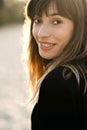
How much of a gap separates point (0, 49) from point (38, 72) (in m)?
16.6

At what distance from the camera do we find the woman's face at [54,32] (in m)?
3.45

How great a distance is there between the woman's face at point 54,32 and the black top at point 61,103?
0.85 ft

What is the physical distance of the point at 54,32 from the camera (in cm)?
346

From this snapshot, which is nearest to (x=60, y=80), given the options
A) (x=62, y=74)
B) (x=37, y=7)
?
(x=62, y=74)

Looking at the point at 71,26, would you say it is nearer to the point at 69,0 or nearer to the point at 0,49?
the point at 69,0

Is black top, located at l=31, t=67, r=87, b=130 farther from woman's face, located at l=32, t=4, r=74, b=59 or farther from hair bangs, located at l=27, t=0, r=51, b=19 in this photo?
hair bangs, located at l=27, t=0, r=51, b=19

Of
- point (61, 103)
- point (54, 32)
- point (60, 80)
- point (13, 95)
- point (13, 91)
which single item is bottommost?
point (13, 91)

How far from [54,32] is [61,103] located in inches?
19.1

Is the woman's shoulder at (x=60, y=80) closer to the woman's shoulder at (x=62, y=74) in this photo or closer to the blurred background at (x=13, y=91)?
the woman's shoulder at (x=62, y=74)

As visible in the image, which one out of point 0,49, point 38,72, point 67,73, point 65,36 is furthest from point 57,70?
point 0,49

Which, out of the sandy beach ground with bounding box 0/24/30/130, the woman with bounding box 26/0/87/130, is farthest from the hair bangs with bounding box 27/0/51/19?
the sandy beach ground with bounding box 0/24/30/130

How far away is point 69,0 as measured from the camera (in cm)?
346

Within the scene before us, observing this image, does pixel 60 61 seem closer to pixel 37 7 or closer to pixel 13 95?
pixel 37 7

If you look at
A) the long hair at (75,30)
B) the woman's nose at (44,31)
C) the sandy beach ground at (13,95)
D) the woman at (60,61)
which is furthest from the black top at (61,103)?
the sandy beach ground at (13,95)
